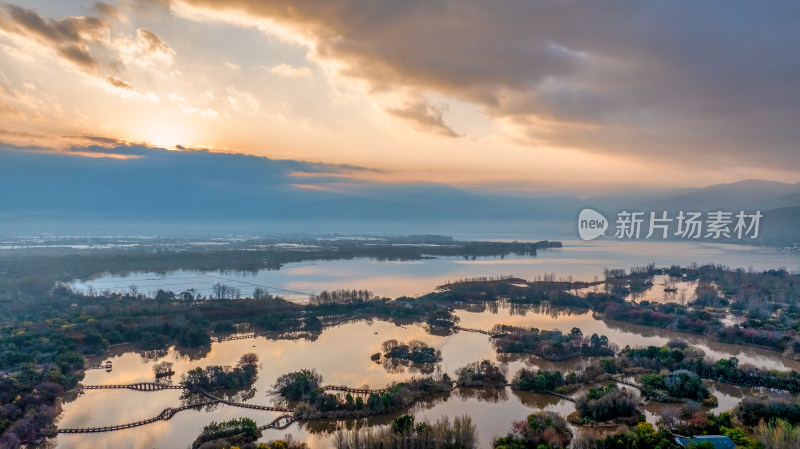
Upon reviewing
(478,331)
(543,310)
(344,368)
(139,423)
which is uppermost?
(543,310)

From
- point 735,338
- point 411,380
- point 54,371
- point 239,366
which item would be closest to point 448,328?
point 411,380

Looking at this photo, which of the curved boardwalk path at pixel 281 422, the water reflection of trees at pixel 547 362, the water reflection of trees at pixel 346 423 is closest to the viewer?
the curved boardwalk path at pixel 281 422

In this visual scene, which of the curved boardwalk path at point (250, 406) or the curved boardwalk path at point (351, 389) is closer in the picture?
the curved boardwalk path at point (250, 406)

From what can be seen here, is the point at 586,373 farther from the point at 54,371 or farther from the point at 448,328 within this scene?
the point at 54,371

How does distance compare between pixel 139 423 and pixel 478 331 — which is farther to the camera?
pixel 478 331

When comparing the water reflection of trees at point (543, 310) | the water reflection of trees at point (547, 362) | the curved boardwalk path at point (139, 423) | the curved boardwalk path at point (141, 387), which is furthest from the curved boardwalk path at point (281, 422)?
the water reflection of trees at point (543, 310)

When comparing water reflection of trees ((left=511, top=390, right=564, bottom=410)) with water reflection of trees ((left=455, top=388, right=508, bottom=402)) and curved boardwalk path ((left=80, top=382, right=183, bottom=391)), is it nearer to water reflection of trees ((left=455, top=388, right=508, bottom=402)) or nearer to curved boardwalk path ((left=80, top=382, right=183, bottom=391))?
water reflection of trees ((left=455, top=388, right=508, bottom=402))

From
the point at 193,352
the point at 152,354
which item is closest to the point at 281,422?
the point at 193,352

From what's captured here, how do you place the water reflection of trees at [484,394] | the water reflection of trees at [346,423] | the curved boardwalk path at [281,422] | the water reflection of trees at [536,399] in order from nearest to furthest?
the curved boardwalk path at [281,422] → the water reflection of trees at [346,423] → the water reflection of trees at [536,399] → the water reflection of trees at [484,394]

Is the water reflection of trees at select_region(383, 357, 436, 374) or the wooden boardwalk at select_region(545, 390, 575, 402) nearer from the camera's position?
the wooden boardwalk at select_region(545, 390, 575, 402)

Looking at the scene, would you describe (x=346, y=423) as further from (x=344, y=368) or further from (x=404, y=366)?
(x=404, y=366)

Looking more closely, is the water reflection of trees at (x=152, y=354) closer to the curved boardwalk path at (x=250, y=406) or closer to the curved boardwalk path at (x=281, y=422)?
the curved boardwalk path at (x=250, y=406)

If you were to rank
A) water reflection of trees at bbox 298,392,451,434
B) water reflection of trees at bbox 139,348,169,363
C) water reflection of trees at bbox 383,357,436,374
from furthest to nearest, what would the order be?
water reflection of trees at bbox 139,348,169,363
water reflection of trees at bbox 383,357,436,374
water reflection of trees at bbox 298,392,451,434

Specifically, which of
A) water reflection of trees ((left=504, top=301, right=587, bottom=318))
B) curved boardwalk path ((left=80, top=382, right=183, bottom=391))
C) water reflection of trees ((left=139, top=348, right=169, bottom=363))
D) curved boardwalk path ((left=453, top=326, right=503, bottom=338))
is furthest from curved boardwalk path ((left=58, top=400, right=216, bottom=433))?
water reflection of trees ((left=504, top=301, right=587, bottom=318))
